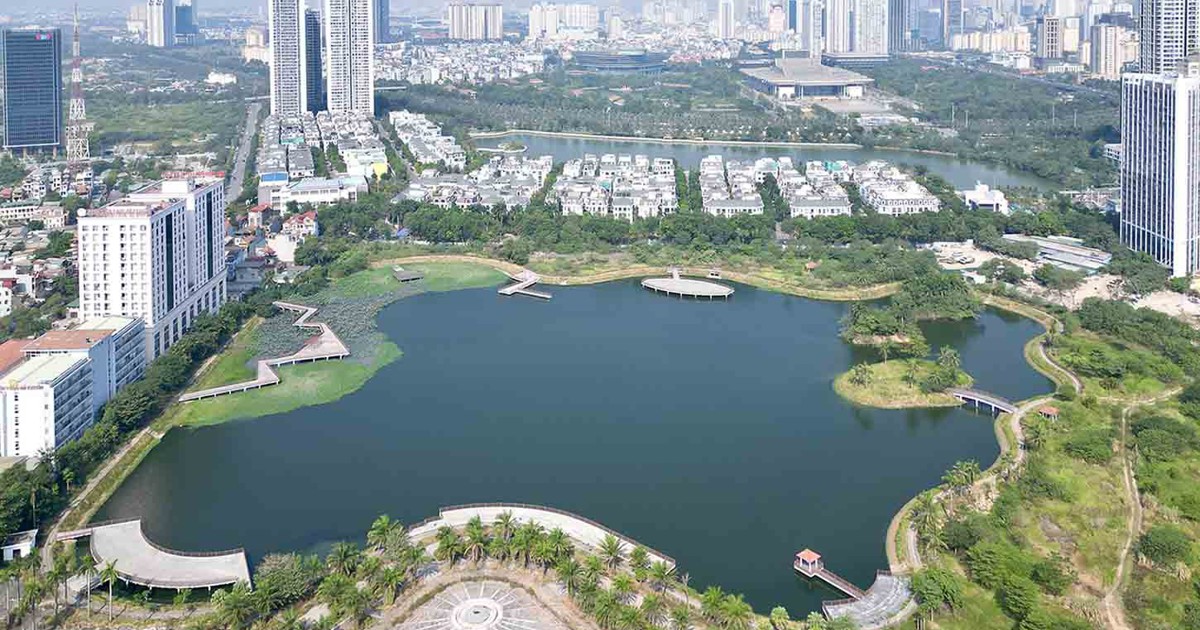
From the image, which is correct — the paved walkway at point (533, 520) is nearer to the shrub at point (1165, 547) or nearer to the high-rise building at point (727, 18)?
the shrub at point (1165, 547)

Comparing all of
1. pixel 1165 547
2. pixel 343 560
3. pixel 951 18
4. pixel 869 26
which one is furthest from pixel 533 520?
pixel 951 18

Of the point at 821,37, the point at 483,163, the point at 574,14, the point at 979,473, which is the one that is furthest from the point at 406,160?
the point at 574,14

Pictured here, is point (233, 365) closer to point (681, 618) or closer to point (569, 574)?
point (569, 574)

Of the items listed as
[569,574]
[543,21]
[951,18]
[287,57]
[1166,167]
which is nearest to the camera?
[569,574]

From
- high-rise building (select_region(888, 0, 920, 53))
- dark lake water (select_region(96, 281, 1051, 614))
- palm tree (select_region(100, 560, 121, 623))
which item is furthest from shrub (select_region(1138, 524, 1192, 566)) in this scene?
high-rise building (select_region(888, 0, 920, 53))

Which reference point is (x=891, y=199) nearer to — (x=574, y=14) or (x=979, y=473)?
(x=979, y=473)

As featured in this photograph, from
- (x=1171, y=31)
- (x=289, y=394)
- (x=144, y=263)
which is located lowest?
(x=289, y=394)

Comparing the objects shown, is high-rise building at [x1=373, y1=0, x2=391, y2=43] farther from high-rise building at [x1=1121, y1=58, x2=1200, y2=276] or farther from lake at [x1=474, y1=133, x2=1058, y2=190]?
high-rise building at [x1=1121, y1=58, x2=1200, y2=276]

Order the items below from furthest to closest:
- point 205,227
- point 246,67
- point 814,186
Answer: point 246,67
point 814,186
point 205,227

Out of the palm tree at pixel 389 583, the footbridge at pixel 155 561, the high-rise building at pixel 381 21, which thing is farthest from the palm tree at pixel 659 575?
the high-rise building at pixel 381 21
